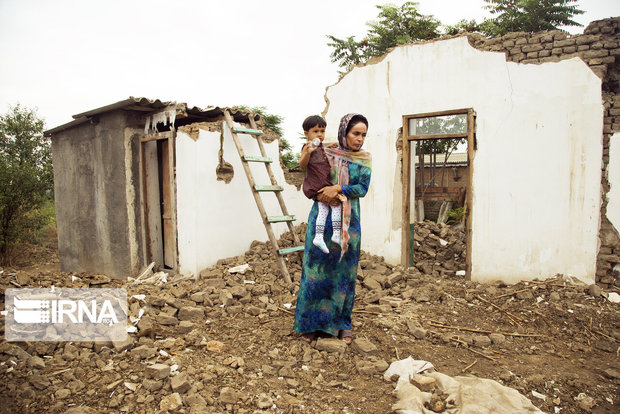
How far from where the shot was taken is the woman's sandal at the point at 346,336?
325cm

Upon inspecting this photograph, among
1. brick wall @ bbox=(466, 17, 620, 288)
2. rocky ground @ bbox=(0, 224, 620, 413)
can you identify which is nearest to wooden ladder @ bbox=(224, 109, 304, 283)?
rocky ground @ bbox=(0, 224, 620, 413)

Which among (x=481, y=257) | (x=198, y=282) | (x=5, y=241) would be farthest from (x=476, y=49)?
(x=5, y=241)

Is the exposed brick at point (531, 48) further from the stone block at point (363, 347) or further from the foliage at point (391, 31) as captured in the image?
the foliage at point (391, 31)

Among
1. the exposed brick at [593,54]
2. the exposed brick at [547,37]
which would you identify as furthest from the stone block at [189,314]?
the exposed brick at [593,54]

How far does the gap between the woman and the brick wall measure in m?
3.32

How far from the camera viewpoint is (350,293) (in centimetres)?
325

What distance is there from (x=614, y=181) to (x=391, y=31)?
11023 millimetres

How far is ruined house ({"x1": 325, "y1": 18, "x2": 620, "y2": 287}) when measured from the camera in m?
4.59

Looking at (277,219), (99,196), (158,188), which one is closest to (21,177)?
(99,196)

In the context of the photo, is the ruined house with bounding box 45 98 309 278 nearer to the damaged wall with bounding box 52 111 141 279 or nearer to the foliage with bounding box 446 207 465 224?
the damaged wall with bounding box 52 111 141 279

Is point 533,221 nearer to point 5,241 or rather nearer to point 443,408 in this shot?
point 443,408

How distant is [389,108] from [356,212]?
10.8 feet

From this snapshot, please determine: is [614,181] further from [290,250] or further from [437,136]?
[290,250]

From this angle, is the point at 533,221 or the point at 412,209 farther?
the point at 412,209
